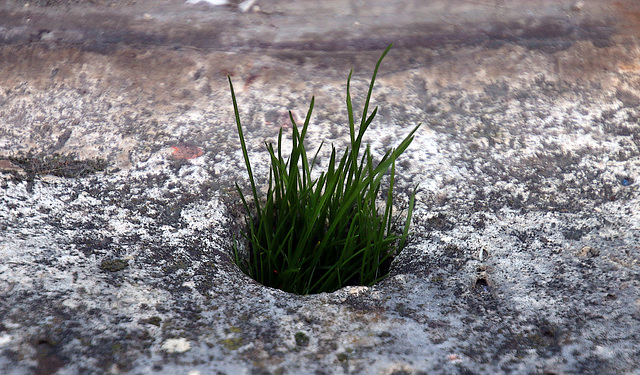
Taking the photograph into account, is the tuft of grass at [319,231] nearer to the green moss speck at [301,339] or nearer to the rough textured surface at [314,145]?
the rough textured surface at [314,145]

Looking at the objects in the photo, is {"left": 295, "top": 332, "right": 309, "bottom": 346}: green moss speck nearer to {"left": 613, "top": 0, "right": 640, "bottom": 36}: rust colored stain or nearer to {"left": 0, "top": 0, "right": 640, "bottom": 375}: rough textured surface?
{"left": 0, "top": 0, "right": 640, "bottom": 375}: rough textured surface

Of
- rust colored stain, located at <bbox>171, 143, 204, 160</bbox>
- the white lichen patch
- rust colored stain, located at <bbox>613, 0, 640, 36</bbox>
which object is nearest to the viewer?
the white lichen patch

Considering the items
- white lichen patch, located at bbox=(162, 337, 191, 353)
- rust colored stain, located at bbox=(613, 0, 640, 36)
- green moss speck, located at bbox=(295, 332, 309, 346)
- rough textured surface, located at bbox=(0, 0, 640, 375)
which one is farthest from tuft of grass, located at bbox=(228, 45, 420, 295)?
rust colored stain, located at bbox=(613, 0, 640, 36)

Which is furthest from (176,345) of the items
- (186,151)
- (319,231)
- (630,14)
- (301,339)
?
(630,14)

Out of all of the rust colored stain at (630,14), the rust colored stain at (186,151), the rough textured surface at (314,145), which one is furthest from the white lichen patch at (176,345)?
the rust colored stain at (630,14)

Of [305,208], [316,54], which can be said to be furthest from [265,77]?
[305,208]

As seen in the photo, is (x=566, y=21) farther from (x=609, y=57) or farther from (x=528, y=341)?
(x=528, y=341)

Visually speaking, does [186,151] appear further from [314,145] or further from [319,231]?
[319,231]
